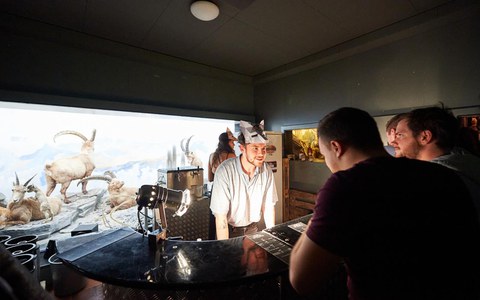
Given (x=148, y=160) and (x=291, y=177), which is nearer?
(x=148, y=160)

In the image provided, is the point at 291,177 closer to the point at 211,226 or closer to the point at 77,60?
the point at 211,226

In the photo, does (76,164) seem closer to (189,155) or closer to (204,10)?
(189,155)

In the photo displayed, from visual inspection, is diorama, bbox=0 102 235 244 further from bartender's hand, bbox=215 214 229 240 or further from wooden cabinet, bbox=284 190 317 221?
wooden cabinet, bbox=284 190 317 221

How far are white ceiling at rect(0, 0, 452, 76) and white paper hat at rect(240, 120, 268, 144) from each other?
135 centimetres

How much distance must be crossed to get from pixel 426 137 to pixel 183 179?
2828mm

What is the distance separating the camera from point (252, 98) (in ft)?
15.8

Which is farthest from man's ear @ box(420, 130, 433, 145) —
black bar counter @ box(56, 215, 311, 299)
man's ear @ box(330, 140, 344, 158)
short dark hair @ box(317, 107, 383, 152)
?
black bar counter @ box(56, 215, 311, 299)

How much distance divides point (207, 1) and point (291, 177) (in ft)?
10.6

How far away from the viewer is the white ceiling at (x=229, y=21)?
2301 millimetres

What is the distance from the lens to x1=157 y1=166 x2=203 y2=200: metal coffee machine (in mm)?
2999

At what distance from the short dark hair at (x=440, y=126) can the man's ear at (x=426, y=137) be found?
2cm

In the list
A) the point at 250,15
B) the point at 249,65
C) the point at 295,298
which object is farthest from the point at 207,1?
the point at 295,298

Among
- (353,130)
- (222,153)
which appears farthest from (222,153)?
(353,130)

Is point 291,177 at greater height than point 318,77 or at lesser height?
lesser
